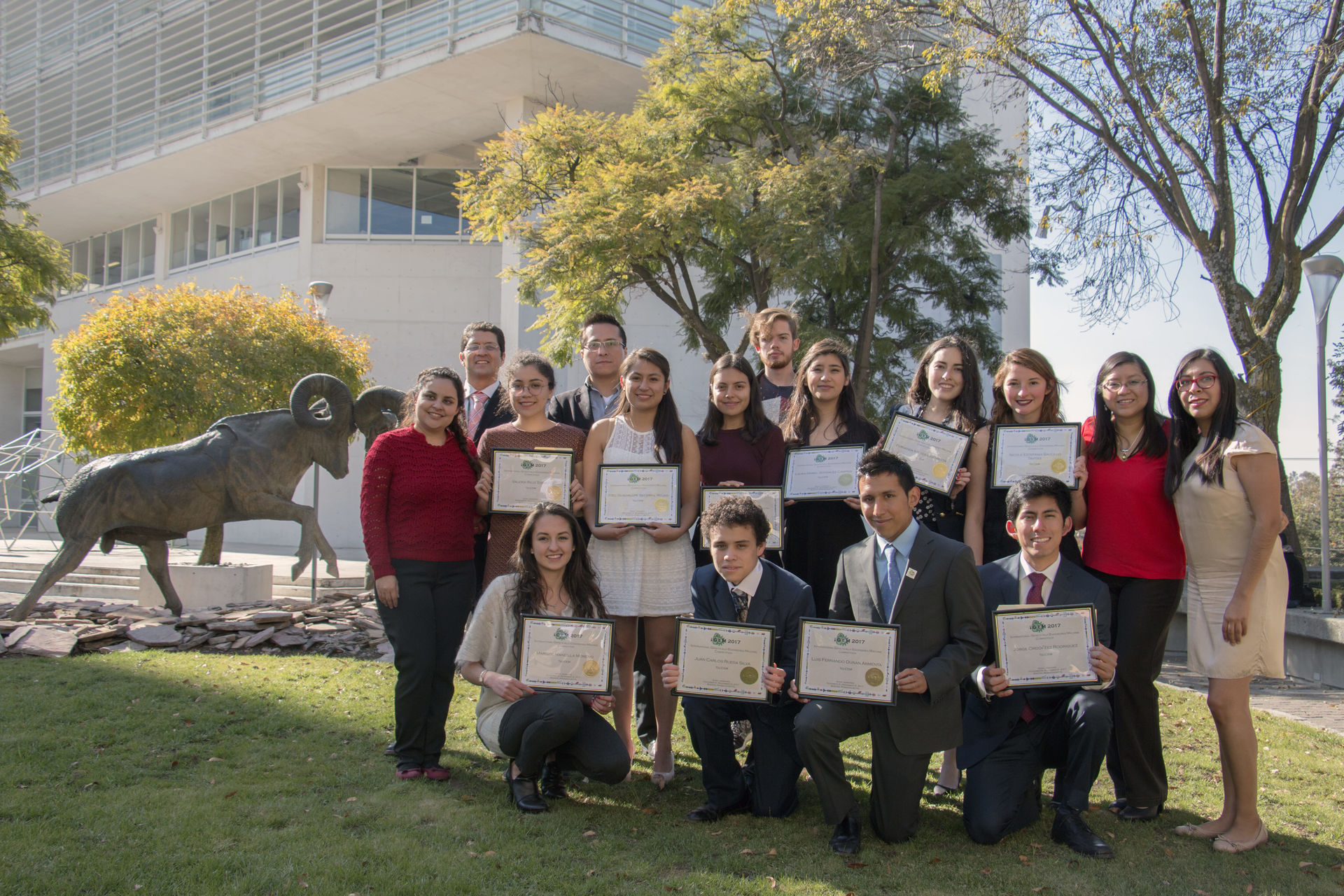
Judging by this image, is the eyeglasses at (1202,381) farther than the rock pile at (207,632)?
No

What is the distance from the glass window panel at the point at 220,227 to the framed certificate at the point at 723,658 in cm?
2746

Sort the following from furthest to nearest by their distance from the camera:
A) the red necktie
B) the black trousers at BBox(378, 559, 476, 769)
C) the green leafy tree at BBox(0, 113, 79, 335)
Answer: the green leafy tree at BBox(0, 113, 79, 335)
the black trousers at BBox(378, 559, 476, 769)
the red necktie

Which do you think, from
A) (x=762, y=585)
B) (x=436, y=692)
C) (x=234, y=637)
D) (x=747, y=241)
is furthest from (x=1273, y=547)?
(x=747, y=241)

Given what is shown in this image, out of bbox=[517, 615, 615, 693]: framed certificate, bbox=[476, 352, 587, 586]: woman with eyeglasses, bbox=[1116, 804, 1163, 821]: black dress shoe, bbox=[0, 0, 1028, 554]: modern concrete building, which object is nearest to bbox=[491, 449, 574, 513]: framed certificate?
bbox=[476, 352, 587, 586]: woman with eyeglasses

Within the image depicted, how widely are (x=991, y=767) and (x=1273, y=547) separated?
1.58 m

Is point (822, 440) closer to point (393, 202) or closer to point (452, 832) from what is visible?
point (452, 832)

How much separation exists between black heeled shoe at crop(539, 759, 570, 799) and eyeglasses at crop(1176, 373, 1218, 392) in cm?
352

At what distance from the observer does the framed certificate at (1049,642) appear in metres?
4.05

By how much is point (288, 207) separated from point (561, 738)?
81.8 feet

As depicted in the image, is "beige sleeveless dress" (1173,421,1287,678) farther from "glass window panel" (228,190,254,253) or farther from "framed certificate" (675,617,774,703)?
"glass window panel" (228,190,254,253)

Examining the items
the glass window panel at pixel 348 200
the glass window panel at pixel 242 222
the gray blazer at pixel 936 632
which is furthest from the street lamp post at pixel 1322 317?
the glass window panel at pixel 242 222

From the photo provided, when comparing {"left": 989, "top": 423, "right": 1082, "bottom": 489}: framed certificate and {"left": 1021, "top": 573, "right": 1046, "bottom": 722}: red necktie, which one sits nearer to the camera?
{"left": 1021, "top": 573, "right": 1046, "bottom": 722}: red necktie

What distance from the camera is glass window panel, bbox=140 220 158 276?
98.4 ft

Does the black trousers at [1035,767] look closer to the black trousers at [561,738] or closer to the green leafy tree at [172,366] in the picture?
the black trousers at [561,738]
